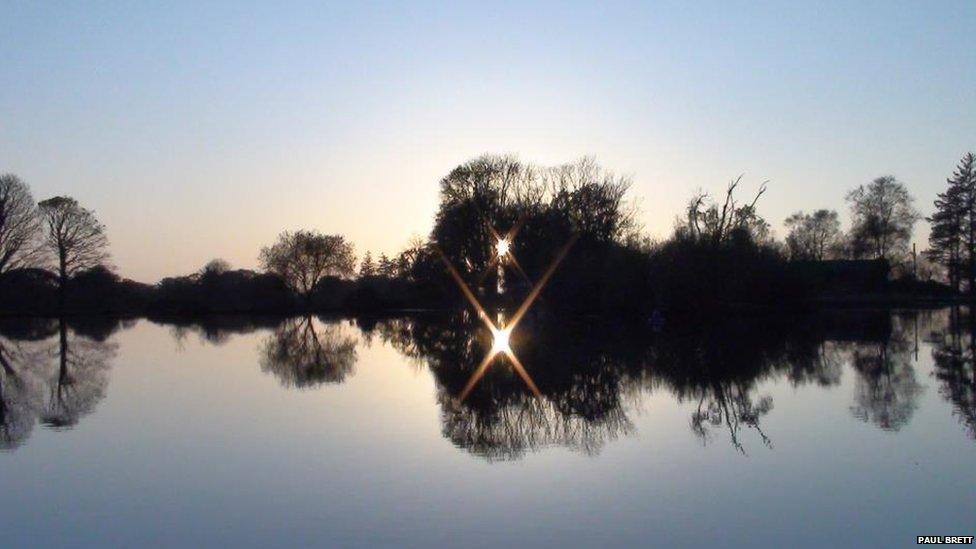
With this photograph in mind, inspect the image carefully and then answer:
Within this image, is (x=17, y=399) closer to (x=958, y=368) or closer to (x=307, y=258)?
(x=958, y=368)

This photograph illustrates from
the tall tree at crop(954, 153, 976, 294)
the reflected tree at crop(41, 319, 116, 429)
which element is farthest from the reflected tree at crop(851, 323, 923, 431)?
the tall tree at crop(954, 153, 976, 294)

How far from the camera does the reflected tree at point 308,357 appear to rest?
21.6m

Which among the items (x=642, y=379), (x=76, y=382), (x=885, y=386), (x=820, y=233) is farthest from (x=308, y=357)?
(x=820, y=233)

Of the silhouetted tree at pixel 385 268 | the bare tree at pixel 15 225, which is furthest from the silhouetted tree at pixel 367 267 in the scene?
the bare tree at pixel 15 225

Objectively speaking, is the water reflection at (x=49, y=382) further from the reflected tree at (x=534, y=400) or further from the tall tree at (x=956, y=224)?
the tall tree at (x=956, y=224)

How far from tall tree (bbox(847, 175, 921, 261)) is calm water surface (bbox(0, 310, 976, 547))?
4887 cm

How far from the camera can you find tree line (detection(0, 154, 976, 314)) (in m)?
43.5

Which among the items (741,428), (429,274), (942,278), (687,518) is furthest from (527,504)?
(942,278)

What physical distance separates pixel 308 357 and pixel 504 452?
58.3ft

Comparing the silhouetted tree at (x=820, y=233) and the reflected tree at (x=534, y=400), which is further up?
the silhouetted tree at (x=820, y=233)

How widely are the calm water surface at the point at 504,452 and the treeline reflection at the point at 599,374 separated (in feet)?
0.30

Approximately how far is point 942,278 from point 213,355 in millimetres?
57309

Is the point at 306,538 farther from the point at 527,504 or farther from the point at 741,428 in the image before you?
the point at 741,428

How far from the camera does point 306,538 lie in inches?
288
